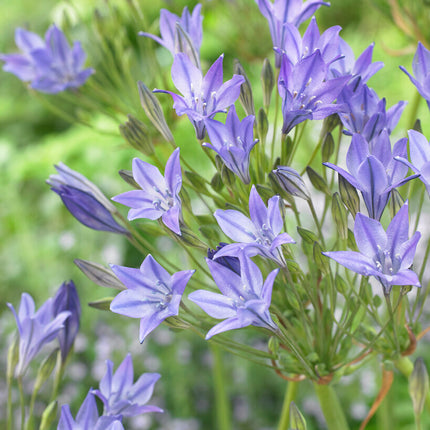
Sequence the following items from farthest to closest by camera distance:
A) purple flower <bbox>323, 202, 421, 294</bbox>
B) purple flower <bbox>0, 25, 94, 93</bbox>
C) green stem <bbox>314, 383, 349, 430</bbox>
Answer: purple flower <bbox>0, 25, 94, 93</bbox> → green stem <bbox>314, 383, 349, 430</bbox> → purple flower <bbox>323, 202, 421, 294</bbox>

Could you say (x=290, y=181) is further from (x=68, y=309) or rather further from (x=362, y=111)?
(x=68, y=309)

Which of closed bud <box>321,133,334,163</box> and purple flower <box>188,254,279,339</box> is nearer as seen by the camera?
purple flower <box>188,254,279,339</box>

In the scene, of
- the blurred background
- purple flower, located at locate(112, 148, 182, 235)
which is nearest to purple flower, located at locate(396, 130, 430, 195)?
purple flower, located at locate(112, 148, 182, 235)

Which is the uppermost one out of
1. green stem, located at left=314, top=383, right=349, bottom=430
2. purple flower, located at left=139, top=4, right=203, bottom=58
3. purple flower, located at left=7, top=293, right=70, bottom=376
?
purple flower, located at left=139, top=4, right=203, bottom=58

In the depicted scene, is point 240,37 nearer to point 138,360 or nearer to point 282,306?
point 282,306

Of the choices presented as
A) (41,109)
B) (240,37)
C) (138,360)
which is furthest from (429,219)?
(41,109)

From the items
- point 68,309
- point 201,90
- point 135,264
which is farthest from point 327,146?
point 135,264

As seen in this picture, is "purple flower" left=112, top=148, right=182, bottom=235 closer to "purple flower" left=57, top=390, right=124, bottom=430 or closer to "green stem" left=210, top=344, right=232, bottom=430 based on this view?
"purple flower" left=57, top=390, right=124, bottom=430
